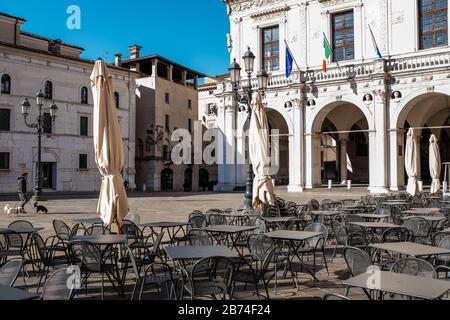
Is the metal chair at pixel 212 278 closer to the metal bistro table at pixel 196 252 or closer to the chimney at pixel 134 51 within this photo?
the metal bistro table at pixel 196 252

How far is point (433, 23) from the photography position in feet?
85.8

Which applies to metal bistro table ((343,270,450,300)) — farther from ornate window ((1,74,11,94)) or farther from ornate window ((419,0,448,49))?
ornate window ((1,74,11,94))

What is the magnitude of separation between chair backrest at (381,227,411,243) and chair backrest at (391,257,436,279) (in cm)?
301

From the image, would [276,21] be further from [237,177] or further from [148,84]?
[148,84]

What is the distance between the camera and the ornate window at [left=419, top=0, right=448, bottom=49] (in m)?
25.8

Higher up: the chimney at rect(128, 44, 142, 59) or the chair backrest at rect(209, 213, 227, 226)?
the chimney at rect(128, 44, 142, 59)

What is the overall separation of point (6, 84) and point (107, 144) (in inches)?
1118

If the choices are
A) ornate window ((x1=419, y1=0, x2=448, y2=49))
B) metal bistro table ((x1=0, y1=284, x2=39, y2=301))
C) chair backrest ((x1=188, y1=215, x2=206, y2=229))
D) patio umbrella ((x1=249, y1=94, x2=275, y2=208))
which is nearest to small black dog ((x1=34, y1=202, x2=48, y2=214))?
patio umbrella ((x1=249, y1=94, x2=275, y2=208))

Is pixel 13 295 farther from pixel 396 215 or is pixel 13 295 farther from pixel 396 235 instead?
pixel 396 215

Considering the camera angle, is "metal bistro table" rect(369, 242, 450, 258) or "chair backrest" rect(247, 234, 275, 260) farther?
"chair backrest" rect(247, 234, 275, 260)

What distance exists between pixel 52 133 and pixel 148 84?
1197 cm

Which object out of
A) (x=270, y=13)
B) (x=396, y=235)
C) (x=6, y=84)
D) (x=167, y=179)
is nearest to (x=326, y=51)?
(x=270, y=13)

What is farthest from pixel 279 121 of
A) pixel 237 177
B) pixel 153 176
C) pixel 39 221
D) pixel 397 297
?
pixel 397 297
